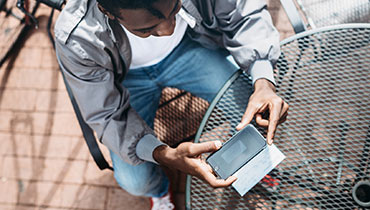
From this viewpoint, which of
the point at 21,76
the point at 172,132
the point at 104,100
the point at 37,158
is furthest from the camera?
the point at 21,76

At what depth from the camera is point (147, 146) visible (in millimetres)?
1750

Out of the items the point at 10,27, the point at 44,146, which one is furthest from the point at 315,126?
the point at 10,27

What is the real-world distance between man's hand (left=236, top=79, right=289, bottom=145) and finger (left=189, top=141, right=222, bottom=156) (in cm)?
15

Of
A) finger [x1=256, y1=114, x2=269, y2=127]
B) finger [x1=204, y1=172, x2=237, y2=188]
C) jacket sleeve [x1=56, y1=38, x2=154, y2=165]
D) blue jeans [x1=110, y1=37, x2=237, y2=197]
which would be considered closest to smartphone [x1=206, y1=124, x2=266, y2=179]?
finger [x1=204, y1=172, x2=237, y2=188]

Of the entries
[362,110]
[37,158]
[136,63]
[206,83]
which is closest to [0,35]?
[37,158]

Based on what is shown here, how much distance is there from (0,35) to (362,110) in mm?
2685

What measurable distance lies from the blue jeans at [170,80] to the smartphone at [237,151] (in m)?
0.62

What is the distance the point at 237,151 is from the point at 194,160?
0.18 m

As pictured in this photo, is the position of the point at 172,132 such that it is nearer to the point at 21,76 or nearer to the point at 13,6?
the point at 21,76

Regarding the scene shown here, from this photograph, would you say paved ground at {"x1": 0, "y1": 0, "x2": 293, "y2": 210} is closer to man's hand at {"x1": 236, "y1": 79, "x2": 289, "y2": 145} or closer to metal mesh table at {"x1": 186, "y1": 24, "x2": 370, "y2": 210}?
metal mesh table at {"x1": 186, "y1": 24, "x2": 370, "y2": 210}

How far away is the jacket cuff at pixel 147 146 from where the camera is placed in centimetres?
174

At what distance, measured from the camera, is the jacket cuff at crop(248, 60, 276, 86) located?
5.52 ft

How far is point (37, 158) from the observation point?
2.76 metres

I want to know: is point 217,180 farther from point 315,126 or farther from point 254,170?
point 315,126
